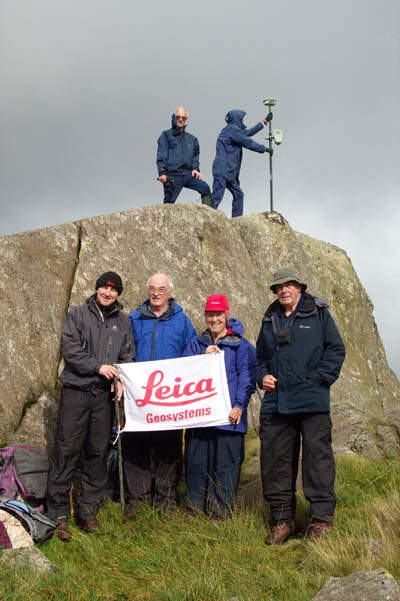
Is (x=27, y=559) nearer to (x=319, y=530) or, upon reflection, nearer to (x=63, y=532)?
(x=63, y=532)

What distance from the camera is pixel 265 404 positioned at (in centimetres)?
582

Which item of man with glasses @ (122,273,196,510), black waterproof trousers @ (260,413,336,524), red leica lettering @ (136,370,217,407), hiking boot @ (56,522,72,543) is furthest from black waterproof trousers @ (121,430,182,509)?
black waterproof trousers @ (260,413,336,524)

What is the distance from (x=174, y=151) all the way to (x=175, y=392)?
604 centimetres

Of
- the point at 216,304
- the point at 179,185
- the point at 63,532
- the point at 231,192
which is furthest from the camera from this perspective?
the point at 231,192

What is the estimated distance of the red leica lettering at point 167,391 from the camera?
638cm

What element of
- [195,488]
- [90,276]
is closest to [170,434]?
[195,488]

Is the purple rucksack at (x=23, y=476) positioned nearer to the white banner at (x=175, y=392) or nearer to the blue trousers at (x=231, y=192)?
the white banner at (x=175, y=392)

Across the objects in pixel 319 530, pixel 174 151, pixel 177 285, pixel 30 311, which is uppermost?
pixel 174 151

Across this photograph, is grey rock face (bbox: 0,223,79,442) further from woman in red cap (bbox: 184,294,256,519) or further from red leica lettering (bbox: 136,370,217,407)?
woman in red cap (bbox: 184,294,256,519)

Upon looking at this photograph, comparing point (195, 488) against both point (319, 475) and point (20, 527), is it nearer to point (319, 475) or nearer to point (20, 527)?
point (319, 475)

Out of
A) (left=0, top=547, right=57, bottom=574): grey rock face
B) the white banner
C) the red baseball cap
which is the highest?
the red baseball cap

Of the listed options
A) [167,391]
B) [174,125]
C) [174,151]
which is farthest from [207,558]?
[174,125]

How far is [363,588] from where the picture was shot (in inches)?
150

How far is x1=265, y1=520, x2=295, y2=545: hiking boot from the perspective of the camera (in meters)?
5.49
